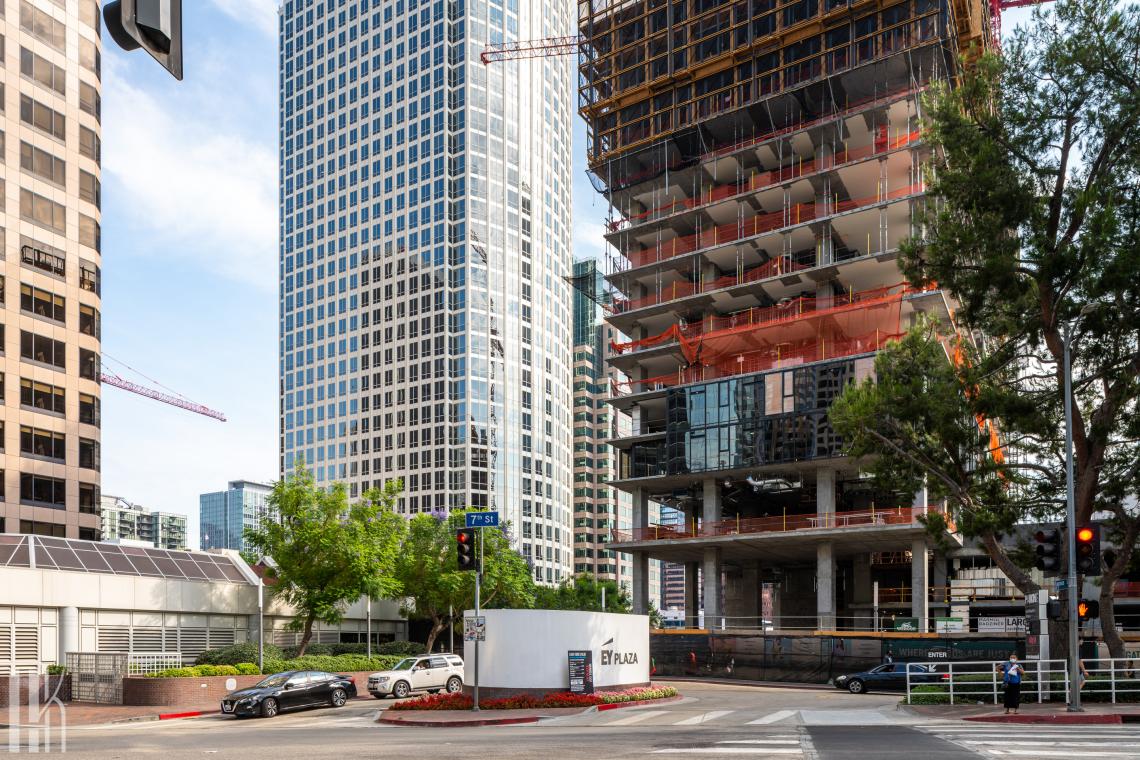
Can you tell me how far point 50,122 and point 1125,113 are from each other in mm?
60217

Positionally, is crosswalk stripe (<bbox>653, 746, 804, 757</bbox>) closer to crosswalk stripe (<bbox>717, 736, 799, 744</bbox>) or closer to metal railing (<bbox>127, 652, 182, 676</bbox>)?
crosswalk stripe (<bbox>717, 736, 799, 744</bbox>)

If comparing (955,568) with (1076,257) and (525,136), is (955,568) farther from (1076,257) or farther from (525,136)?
(525,136)

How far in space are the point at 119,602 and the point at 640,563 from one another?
1728 inches

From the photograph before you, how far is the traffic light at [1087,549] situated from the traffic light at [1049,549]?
487 millimetres

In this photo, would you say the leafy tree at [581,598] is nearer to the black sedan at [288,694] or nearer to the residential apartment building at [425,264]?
the residential apartment building at [425,264]

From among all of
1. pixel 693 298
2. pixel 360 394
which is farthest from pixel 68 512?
pixel 360 394

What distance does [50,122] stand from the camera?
63.4 meters

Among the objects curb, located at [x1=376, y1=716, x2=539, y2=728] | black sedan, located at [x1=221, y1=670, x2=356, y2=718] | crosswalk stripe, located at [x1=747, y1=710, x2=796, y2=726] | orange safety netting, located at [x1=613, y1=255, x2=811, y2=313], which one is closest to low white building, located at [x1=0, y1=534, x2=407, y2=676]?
black sedan, located at [x1=221, y1=670, x2=356, y2=718]

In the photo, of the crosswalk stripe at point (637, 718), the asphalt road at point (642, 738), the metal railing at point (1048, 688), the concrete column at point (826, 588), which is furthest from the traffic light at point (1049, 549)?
the concrete column at point (826, 588)

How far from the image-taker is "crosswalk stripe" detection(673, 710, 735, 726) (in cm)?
2574

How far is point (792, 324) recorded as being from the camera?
223 feet

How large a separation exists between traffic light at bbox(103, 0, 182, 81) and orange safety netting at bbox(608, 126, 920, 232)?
6797cm

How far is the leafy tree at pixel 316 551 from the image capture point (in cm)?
Answer: 4500

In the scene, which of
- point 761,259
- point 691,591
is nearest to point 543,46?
point 761,259
